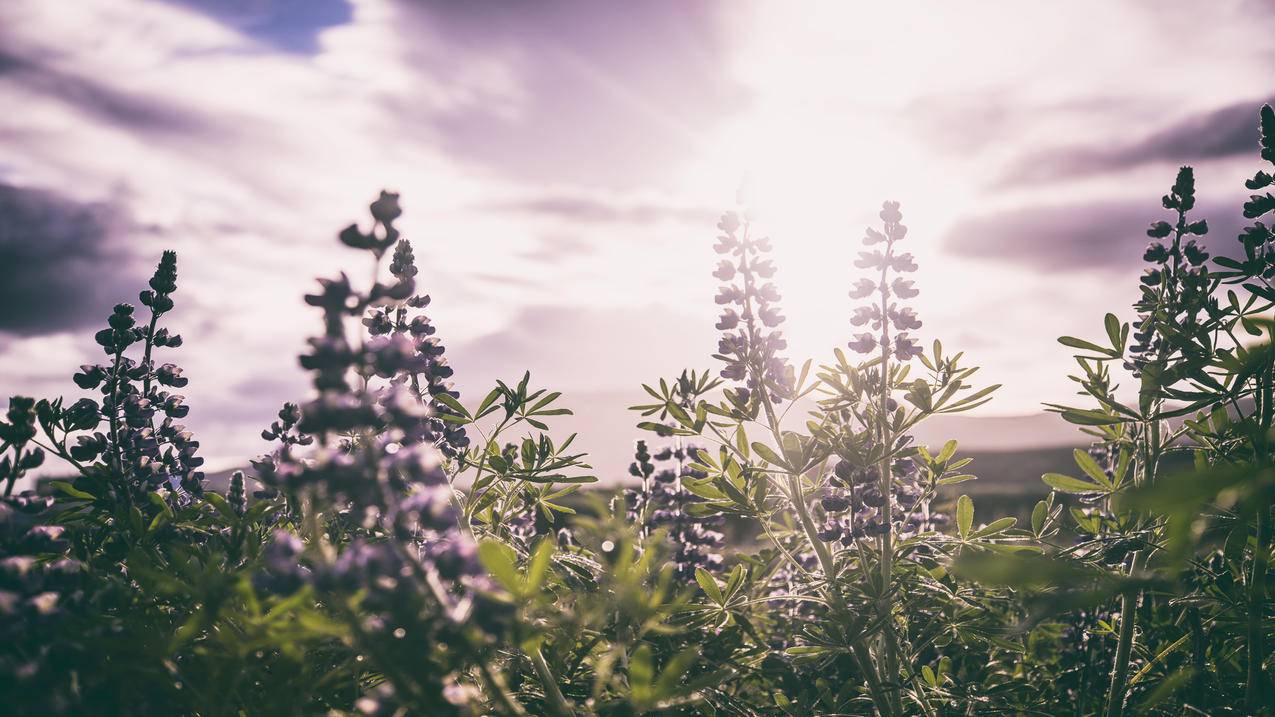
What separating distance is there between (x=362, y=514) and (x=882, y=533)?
1970 mm

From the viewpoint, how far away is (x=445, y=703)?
1.26m

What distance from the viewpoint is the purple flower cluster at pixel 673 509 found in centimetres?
385

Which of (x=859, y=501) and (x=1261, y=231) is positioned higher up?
(x=1261, y=231)

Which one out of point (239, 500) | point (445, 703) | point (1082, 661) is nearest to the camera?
point (445, 703)

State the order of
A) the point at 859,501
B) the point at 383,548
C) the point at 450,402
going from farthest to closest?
1. the point at 450,402
2. the point at 859,501
3. the point at 383,548

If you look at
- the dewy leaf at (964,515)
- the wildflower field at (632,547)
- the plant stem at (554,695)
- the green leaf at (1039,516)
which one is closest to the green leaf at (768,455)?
the wildflower field at (632,547)

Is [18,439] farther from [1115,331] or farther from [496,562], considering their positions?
[1115,331]

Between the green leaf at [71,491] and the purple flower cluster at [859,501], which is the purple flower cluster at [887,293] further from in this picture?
the green leaf at [71,491]

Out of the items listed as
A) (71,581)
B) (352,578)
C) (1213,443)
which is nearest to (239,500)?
(71,581)

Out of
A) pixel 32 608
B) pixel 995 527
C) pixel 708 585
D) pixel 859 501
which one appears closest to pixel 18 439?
pixel 32 608

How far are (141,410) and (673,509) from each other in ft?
8.69

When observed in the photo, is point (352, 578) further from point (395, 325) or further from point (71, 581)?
point (395, 325)

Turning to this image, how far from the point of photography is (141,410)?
3139 millimetres

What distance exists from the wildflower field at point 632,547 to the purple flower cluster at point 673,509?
0.04 m
